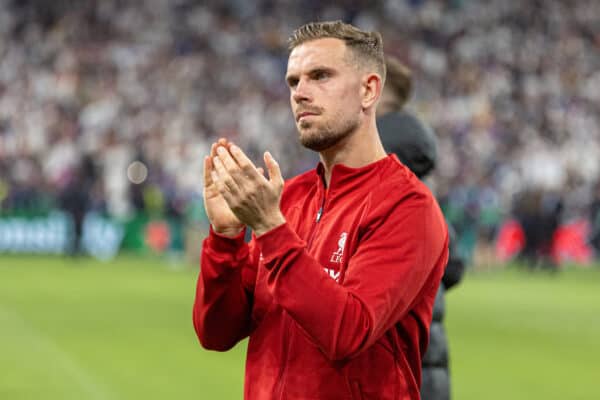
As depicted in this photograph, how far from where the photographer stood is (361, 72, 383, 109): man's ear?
3.23 meters

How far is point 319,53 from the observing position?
318 cm

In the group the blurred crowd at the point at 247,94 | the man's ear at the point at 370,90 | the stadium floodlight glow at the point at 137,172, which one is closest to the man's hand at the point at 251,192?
the man's ear at the point at 370,90

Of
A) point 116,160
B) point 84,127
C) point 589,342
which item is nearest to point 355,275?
point 589,342

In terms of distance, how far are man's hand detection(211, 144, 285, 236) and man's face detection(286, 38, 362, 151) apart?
12.9 inches

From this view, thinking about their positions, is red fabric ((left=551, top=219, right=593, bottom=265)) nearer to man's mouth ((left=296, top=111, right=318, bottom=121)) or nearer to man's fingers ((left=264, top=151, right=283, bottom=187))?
man's mouth ((left=296, top=111, right=318, bottom=121))

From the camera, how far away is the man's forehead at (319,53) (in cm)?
317

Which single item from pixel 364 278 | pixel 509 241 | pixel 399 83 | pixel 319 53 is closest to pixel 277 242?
pixel 364 278

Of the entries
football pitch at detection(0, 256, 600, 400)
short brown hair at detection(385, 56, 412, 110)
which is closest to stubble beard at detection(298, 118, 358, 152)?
short brown hair at detection(385, 56, 412, 110)

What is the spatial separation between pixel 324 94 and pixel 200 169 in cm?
A: 2270

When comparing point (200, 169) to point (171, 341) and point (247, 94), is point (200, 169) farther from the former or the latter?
point (171, 341)

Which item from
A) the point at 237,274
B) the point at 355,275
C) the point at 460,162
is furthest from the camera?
the point at 460,162

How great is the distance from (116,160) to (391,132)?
20908 mm

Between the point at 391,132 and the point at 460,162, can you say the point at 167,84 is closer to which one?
the point at 460,162

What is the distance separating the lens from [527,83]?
32.8m
